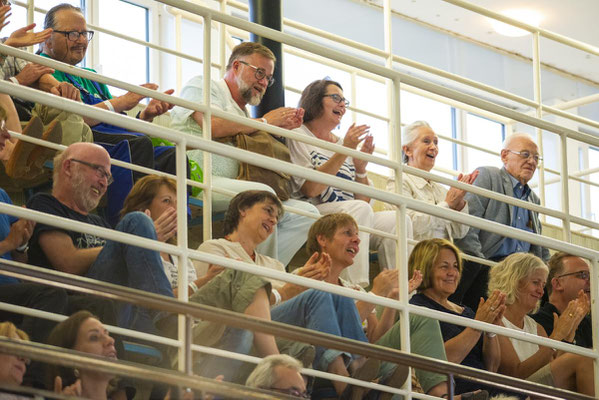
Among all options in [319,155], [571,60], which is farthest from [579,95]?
[319,155]

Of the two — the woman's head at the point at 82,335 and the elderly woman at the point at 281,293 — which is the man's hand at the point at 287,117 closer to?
the elderly woman at the point at 281,293

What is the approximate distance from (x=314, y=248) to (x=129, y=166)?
83cm

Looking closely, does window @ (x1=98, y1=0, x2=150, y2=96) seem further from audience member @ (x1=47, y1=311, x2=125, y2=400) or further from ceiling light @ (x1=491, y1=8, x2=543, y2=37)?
audience member @ (x1=47, y1=311, x2=125, y2=400)

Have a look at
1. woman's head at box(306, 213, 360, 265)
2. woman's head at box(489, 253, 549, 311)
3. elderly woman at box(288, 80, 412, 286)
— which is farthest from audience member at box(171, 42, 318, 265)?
woman's head at box(489, 253, 549, 311)

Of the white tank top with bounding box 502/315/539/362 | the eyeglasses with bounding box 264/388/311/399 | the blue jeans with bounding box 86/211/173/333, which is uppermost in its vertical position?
the blue jeans with bounding box 86/211/173/333

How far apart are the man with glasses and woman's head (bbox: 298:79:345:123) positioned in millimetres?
1131

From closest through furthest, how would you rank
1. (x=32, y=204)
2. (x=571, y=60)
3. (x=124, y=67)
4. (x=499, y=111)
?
(x=32, y=204)
(x=499, y=111)
(x=124, y=67)
(x=571, y=60)

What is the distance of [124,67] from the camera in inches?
331

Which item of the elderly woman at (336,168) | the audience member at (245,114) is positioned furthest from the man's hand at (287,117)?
the elderly woman at (336,168)

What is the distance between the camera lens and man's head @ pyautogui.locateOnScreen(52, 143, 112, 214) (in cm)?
387

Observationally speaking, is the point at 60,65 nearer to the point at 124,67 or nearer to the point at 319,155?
the point at 319,155

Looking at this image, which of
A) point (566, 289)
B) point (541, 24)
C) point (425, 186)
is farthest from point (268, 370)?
point (541, 24)

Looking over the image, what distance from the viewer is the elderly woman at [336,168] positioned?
5.14 metres

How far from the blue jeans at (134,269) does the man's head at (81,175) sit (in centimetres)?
25
